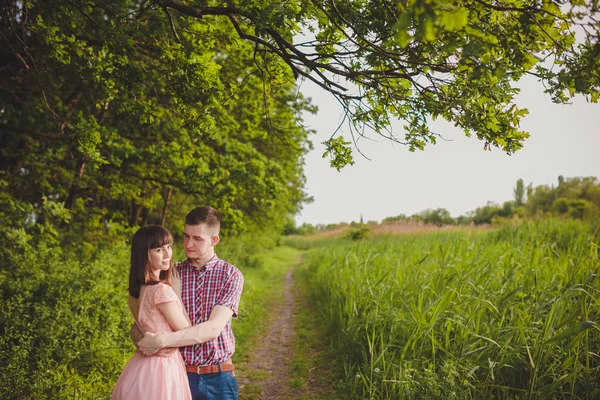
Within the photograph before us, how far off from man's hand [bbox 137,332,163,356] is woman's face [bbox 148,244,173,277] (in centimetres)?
37

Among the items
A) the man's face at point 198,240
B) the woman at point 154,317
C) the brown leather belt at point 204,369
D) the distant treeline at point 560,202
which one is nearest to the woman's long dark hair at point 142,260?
the woman at point 154,317

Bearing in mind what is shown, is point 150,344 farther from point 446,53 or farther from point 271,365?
point 271,365

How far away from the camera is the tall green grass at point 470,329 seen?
3.22 meters

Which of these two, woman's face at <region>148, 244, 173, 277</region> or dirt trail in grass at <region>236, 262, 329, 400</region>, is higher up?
woman's face at <region>148, 244, 173, 277</region>

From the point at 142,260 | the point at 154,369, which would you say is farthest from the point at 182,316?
the point at 142,260

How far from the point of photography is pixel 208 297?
2.35 metres

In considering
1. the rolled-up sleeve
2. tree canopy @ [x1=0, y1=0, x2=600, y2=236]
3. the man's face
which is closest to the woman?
the man's face

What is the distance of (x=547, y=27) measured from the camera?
2277mm

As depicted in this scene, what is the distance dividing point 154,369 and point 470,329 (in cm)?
334

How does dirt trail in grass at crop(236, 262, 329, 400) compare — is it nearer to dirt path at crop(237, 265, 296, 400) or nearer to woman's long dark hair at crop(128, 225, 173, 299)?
dirt path at crop(237, 265, 296, 400)

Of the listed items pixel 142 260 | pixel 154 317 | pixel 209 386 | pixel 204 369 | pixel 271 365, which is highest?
pixel 142 260

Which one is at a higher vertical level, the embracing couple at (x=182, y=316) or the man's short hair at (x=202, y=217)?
the man's short hair at (x=202, y=217)

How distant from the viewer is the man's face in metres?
2.33

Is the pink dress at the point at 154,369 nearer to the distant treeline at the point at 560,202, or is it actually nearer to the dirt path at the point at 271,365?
Answer: the dirt path at the point at 271,365
